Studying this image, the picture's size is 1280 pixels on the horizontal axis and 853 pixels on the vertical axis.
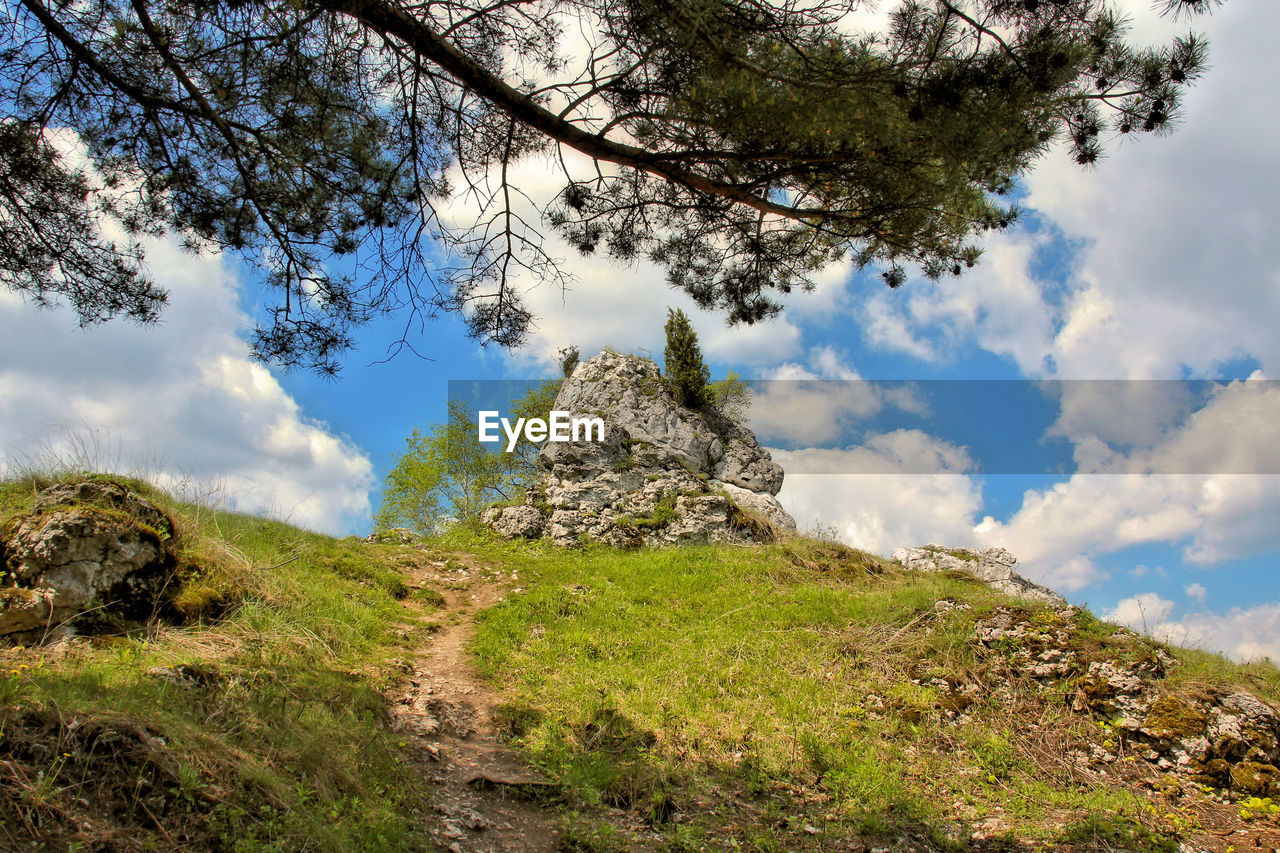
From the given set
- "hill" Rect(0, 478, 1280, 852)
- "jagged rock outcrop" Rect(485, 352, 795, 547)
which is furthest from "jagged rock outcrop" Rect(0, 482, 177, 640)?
"jagged rock outcrop" Rect(485, 352, 795, 547)

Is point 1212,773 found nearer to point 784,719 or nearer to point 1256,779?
point 1256,779

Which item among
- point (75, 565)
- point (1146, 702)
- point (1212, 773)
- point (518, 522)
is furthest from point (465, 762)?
point (518, 522)

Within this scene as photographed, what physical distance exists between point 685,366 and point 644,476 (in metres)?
3.82

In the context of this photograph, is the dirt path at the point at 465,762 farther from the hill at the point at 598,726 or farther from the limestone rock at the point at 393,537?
the limestone rock at the point at 393,537

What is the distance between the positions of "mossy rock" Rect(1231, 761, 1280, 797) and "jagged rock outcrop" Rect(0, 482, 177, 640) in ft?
26.3

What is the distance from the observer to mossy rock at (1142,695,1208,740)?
5.19m

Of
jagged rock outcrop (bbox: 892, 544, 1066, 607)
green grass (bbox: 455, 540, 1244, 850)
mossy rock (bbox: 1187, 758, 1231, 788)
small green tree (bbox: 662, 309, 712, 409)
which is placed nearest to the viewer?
green grass (bbox: 455, 540, 1244, 850)

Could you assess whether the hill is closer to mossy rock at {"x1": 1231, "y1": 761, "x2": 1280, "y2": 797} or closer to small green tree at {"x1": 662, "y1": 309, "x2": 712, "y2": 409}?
mossy rock at {"x1": 1231, "y1": 761, "x2": 1280, "y2": 797}

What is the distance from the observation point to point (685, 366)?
706 inches

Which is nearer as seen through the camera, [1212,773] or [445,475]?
[1212,773]

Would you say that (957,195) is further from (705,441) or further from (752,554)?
(705,441)

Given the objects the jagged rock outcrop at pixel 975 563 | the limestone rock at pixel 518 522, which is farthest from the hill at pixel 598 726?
the limestone rock at pixel 518 522

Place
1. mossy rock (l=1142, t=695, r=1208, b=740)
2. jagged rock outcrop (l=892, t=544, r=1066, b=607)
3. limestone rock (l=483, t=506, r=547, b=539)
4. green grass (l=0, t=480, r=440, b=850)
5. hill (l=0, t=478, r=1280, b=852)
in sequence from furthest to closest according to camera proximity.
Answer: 1. limestone rock (l=483, t=506, r=547, b=539)
2. jagged rock outcrop (l=892, t=544, r=1066, b=607)
3. mossy rock (l=1142, t=695, r=1208, b=740)
4. hill (l=0, t=478, r=1280, b=852)
5. green grass (l=0, t=480, r=440, b=850)

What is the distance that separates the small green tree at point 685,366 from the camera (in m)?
17.6
